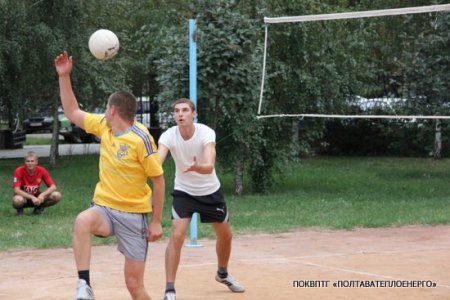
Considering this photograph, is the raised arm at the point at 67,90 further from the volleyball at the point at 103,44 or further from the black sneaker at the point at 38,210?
the black sneaker at the point at 38,210

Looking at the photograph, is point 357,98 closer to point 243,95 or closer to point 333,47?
Answer: point 333,47

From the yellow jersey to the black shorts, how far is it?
140 centimetres

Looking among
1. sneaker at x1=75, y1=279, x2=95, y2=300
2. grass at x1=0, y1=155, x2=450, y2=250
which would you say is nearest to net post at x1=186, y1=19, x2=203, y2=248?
grass at x1=0, y1=155, x2=450, y2=250

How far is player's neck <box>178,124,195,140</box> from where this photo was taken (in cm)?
780

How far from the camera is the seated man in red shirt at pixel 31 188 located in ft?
44.9

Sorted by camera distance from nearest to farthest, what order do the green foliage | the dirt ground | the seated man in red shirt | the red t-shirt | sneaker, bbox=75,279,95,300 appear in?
sneaker, bbox=75,279,95,300
the dirt ground
the seated man in red shirt
the red t-shirt
the green foliage

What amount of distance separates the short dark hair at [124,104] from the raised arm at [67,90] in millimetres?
460

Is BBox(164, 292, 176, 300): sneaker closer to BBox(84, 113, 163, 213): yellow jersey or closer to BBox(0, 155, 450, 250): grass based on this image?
BBox(84, 113, 163, 213): yellow jersey

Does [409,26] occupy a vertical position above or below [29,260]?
above

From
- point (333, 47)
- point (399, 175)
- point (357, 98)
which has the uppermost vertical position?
point (333, 47)

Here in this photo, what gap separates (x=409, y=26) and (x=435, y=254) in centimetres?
901

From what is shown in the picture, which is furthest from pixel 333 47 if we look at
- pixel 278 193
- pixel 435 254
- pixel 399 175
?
pixel 435 254

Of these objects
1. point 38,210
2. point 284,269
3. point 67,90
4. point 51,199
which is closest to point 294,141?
point 51,199

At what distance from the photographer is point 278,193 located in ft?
58.0
